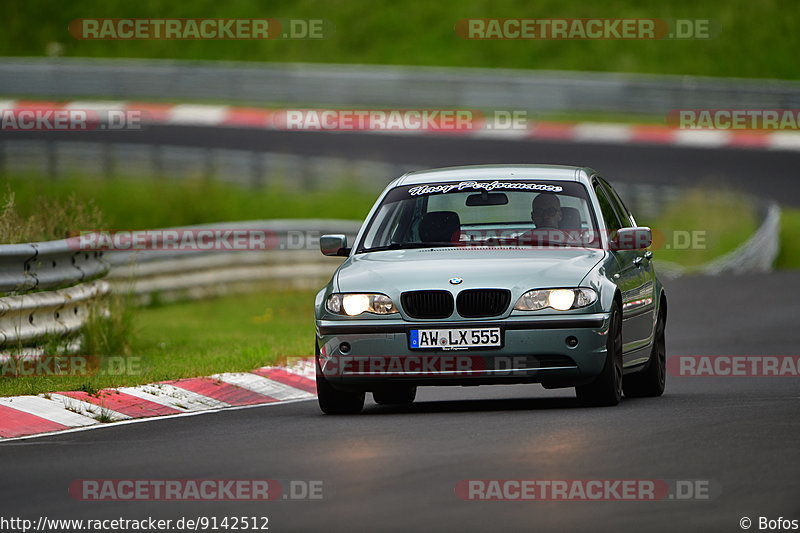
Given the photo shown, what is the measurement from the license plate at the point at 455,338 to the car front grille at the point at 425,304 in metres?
0.12

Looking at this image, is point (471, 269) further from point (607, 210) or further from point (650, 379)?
point (650, 379)

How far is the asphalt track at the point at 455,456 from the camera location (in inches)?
282

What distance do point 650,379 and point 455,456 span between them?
4.15 metres

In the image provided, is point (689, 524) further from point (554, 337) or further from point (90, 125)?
point (90, 125)

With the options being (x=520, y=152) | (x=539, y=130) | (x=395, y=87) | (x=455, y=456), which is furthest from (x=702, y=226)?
(x=455, y=456)

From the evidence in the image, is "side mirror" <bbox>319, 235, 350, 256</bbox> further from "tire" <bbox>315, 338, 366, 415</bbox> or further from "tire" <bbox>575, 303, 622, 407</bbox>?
Answer: "tire" <bbox>575, 303, 622, 407</bbox>

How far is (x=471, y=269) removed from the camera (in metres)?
10.9

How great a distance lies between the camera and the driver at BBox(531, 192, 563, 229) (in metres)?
11.7

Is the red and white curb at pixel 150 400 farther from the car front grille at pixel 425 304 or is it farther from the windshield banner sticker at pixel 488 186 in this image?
the windshield banner sticker at pixel 488 186

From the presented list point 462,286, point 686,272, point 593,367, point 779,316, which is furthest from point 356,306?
point 686,272

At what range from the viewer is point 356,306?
10.9m

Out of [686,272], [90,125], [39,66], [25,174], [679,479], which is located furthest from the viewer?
[39,66]

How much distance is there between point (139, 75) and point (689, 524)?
1358 inches

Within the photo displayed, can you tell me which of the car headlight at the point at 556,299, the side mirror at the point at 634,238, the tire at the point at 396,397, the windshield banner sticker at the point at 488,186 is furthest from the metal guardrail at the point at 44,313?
the side mirror at the point at 634,238
